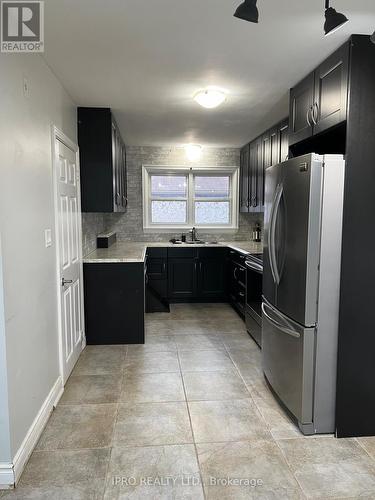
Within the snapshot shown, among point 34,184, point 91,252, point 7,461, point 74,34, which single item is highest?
point 74,34

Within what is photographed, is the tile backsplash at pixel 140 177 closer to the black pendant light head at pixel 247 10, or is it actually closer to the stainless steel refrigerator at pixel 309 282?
the stainless steel refrigerator at pixel 309 282

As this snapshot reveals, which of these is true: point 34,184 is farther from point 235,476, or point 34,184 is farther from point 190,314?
point 190,314

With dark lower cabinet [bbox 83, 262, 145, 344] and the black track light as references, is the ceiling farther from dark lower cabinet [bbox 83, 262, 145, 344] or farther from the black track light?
dark lower cabinet [bbox 83, 262, 145, 344]

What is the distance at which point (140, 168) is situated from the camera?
5555 mm

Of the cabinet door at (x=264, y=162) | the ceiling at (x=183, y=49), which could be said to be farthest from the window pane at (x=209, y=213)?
the ceiling at (x=183, y=49)

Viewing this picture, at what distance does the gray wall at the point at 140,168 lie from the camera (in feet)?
18.1

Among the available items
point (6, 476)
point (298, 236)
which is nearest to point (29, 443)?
point (6, 476)

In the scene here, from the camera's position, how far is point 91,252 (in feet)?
13.6

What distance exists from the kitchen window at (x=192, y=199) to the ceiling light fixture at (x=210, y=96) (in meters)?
2.65

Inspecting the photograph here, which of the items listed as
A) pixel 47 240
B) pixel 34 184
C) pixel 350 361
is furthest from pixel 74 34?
pixel 350 361

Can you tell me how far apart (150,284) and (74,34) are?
11.6ft

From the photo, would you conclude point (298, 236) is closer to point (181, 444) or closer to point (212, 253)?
point (181, 444)

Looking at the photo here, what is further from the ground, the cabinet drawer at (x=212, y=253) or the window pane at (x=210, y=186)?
the window pane at (x=210, y=186)

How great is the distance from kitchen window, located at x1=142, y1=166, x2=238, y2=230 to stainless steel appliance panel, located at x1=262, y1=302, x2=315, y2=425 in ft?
10.5
